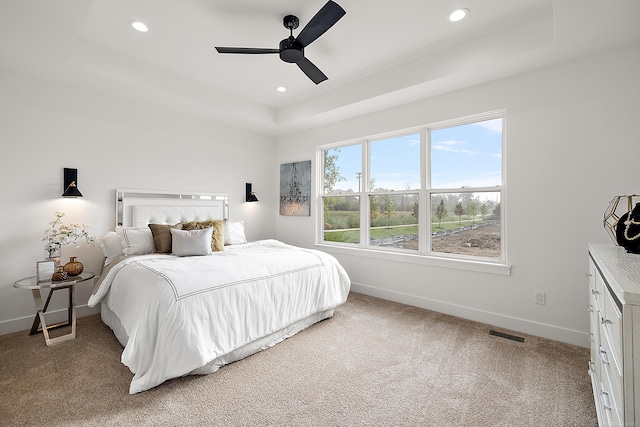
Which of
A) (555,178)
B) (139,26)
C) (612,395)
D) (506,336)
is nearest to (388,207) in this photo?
(555,178)

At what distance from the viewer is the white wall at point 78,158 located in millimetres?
2867

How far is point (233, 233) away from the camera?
4020 millimetres

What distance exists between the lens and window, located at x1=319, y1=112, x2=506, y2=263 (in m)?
3.18

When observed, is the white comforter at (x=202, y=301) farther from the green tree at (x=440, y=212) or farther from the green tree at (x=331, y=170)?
the green tree at (x=331, y=170)

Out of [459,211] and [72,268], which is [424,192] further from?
[72,268]

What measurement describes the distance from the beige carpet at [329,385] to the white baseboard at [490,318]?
0.36 feet

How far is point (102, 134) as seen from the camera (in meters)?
3.41

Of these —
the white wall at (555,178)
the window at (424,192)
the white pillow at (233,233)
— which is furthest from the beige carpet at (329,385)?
the white pillow at (233,233)

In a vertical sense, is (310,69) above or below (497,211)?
above

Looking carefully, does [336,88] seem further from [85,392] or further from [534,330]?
[85,392]

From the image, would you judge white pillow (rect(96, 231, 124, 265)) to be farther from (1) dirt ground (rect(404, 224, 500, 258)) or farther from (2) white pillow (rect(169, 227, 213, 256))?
(1) dirt ground (rect(404, 224, 500, 258))

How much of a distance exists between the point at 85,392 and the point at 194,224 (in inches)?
72.8

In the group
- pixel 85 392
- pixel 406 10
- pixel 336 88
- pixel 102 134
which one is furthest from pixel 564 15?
pixel 102 134

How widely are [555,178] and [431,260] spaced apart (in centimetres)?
143
